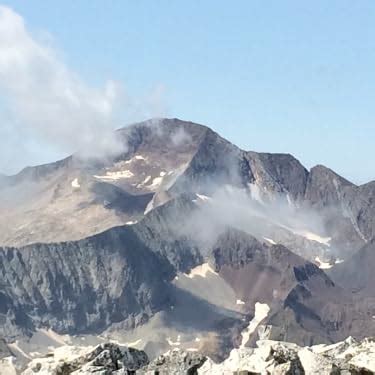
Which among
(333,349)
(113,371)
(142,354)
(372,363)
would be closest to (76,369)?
(113,371)

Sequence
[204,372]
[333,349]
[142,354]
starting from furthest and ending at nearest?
[333,349]
[142,354]
[204,372]

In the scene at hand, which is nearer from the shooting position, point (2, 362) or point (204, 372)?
point (204, 372)

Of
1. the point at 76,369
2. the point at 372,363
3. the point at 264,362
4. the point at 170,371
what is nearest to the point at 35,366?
the point at 76,369

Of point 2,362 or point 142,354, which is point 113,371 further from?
point 2,362

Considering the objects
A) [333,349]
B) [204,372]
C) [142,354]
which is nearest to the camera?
[204,372]

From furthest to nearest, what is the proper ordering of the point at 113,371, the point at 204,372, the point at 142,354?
1. the point at 142,354
2. the point at 204,372
3. the point at 113,371

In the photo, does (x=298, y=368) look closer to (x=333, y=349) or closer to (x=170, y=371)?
(x=170, y=371)

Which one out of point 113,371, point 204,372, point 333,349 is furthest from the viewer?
point 333,349
